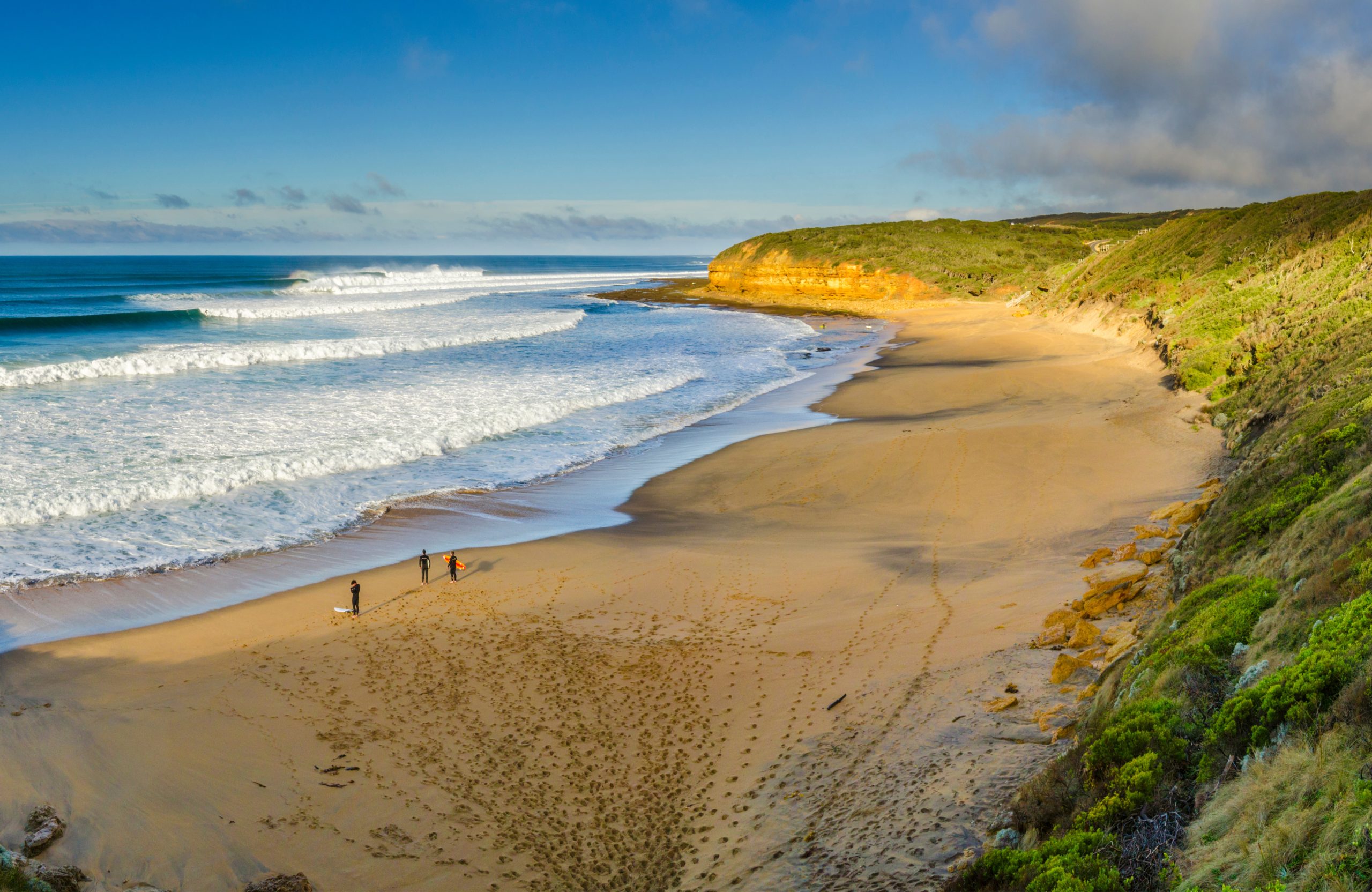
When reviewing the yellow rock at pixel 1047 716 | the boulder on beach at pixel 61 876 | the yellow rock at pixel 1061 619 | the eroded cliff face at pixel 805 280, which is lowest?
the boulder on beach at pixel 61 876

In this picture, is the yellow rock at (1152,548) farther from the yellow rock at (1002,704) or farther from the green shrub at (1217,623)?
the green shrub at (1217,623)

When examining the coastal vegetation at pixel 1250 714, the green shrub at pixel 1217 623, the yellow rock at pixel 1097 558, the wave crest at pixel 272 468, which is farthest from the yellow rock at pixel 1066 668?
the wave crest at pixel 272 468

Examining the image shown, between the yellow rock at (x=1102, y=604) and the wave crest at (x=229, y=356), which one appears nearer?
the yellow rock at (x=1102, y=604)

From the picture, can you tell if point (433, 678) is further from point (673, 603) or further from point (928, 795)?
point (928, 795)

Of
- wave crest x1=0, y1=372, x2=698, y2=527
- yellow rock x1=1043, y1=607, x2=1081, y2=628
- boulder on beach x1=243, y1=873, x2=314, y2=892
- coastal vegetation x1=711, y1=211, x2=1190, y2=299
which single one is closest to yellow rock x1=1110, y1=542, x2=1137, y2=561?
yellow rock x1=1043, y1=607, x2=1081, y2=628

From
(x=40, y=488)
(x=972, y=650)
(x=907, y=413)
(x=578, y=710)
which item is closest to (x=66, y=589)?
(x=40, y=488)

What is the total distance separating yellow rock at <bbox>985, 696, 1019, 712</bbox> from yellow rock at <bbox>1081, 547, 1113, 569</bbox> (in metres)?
4.05

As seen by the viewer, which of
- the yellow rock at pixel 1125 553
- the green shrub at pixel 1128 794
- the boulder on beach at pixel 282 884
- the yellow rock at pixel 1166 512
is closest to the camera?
the green shrub at pixel 1128 794

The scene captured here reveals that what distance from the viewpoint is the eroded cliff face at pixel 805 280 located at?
2660 inches

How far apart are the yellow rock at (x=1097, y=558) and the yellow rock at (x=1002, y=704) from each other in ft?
13.3

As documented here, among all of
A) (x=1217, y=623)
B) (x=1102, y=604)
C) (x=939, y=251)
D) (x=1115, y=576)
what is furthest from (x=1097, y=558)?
(x=939, y=251)

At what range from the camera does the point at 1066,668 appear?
7766mm

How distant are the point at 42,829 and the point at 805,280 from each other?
72.2 metres

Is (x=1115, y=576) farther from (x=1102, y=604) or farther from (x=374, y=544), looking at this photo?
(x=374, y=544)
